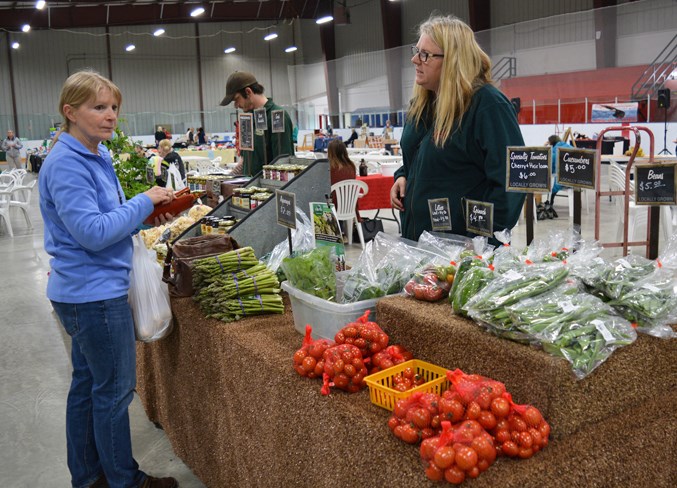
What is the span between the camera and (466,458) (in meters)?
1.21

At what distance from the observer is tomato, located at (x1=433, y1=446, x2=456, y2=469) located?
1218 millimetres

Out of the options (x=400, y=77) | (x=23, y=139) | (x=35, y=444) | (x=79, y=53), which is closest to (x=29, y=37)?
(x=79, y=53)

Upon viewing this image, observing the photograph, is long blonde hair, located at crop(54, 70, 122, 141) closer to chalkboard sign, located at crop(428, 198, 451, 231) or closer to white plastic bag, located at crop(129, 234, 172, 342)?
white plastic bag, located at crop(129, 234, 172, 342)

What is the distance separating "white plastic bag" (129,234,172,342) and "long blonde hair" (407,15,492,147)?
3.68 feet

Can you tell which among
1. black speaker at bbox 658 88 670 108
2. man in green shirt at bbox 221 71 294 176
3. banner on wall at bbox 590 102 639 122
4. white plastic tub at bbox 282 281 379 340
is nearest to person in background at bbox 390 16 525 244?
white plastic tub at bbox 282 281 379 340

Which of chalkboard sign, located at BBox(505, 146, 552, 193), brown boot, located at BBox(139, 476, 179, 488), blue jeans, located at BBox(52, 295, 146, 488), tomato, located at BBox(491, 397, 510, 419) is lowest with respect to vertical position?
brown boot, located at BBox(139, 476, 179, 488)

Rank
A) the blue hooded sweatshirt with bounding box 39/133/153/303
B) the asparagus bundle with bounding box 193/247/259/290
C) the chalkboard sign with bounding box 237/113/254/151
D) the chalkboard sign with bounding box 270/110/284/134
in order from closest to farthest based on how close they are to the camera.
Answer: the blue hooded sweatshirt with bounding box 39/133/153/303 → the asparagus bundle with bounding box 193/247/259/290 → the chalkboard sign with bounding box 270/110/284/134 → the chalkboard sign with bounding box 237/113/254/151

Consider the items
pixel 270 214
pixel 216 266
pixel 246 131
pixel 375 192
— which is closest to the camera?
pixel 216 266

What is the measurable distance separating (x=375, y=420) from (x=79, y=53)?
84.1ft

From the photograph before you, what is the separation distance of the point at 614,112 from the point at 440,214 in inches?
550

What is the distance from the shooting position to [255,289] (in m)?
2.42

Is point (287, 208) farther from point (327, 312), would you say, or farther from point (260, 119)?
point (260, 119)

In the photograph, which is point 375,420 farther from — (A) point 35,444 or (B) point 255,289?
(A) point 35,444

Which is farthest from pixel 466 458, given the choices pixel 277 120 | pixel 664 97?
pixel 664 97
